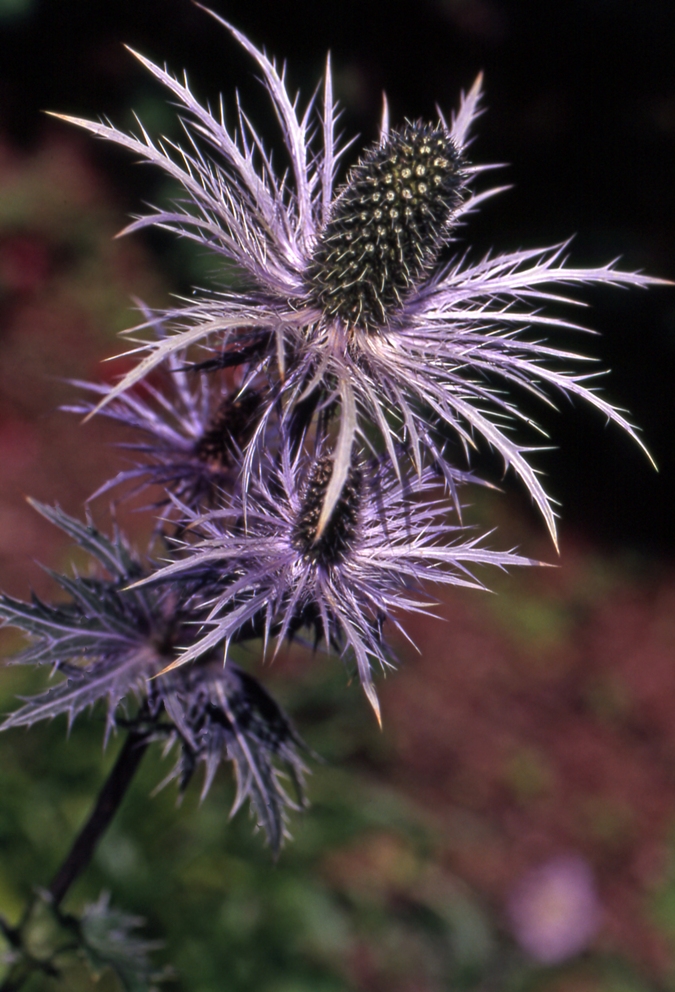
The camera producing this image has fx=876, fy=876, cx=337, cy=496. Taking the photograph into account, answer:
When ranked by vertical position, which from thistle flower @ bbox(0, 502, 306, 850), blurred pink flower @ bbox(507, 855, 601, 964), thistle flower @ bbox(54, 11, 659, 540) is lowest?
blurred pink flower @ bbox(507, 855, 601, 964)

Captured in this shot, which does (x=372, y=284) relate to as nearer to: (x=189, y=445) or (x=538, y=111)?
(x=189, y=445)

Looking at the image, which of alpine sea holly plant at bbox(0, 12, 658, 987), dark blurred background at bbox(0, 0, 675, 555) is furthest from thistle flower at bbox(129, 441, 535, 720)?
dark blurred background at bbox(0, 0, 675, 555)

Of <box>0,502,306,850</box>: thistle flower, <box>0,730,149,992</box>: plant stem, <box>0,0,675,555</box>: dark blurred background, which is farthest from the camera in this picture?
<box>0,0,675,555</box>: dark blurred background

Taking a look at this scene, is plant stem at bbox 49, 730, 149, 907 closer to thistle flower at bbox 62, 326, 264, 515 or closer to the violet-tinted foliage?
the violet-tinted foliage

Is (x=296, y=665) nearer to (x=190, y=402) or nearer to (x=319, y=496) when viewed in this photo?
(x=190, y=402)

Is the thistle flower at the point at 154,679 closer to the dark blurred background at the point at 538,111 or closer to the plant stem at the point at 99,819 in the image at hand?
the plant stem at the point at 99,819

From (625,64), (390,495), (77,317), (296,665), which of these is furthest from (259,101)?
(390,495)

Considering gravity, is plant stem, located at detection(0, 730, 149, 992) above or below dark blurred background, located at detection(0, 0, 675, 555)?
below

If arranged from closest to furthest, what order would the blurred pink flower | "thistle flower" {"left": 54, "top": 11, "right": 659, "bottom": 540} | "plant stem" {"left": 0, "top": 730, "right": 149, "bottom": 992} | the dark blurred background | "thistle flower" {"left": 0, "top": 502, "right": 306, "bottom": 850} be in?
"thistle flower" {"left": 54, "top": 11, "right": 659, "bottom": 540}
"thistle flower" {"left": 0, "top": 502, "right": 306, "bottom": 850}
"plant stem" {"left": 0, "top": 730, "right": 149, "bottom": 992}
the blurred pink flower
the dark blurred background

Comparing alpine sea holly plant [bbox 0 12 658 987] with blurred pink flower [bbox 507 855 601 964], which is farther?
blurred pink flower [bbox 507 855 601 964]
